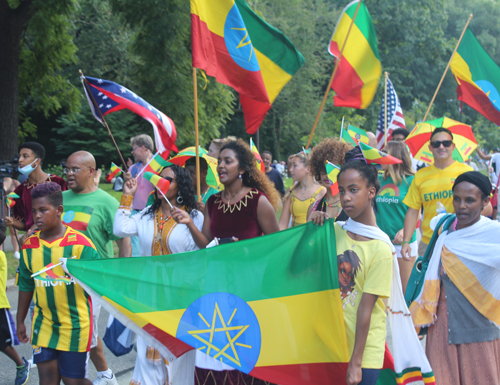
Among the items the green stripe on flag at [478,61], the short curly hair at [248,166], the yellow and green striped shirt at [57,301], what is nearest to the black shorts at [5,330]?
the yellow and green striped shirt at [57,301]

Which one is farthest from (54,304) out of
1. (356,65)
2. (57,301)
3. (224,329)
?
(356,65)

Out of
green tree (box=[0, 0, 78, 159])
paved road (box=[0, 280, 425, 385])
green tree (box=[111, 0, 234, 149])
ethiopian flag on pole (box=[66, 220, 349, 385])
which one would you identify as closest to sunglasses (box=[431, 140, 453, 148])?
paved road (box=[0, 280, 425, 385])

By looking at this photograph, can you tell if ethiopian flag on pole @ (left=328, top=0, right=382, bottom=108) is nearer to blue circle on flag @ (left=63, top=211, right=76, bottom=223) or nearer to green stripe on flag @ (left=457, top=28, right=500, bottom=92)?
green stripe on flag @ (left=457, top=28, right=500, bottom=92)

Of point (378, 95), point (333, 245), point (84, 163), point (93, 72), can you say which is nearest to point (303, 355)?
point (333, 245)

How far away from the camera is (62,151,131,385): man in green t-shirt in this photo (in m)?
4.27

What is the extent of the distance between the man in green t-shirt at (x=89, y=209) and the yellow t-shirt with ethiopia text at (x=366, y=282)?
90.7 inches

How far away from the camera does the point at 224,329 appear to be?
3154mm

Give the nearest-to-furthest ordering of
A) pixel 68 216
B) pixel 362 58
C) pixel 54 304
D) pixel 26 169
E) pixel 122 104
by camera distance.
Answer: pixel 54 304
pixel 68 216
pixel 26 169
pixel 122 104
pixel 362 58

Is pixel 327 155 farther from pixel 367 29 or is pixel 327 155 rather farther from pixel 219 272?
pixel 367 29

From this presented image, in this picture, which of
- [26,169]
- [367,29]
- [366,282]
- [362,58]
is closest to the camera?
[366,282]

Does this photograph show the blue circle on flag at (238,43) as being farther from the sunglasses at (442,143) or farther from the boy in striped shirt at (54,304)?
the boy in striped shirt at (54,304)

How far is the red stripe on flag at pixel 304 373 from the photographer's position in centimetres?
298

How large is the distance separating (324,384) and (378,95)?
29586 millimetres

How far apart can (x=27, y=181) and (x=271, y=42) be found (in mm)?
2951
